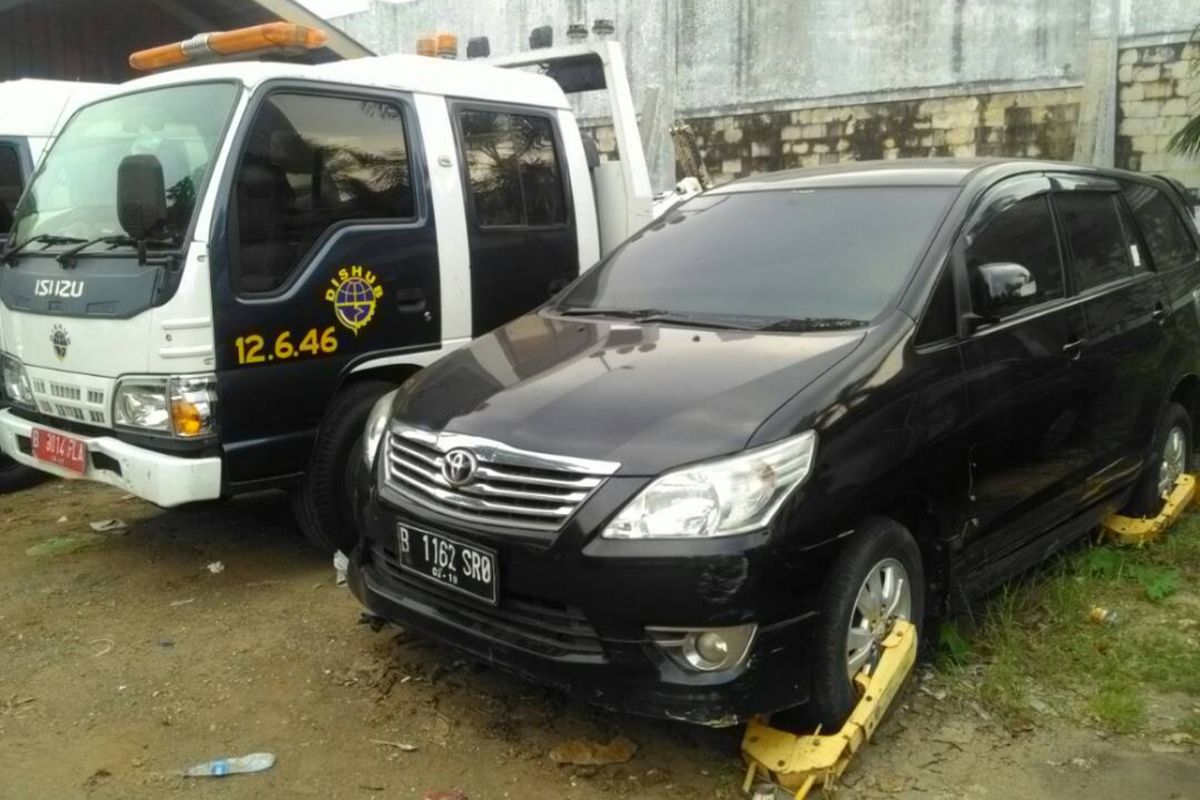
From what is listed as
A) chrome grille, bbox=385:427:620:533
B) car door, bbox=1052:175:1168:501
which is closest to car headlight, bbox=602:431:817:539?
chrome grille, bbox=385:427:620:533

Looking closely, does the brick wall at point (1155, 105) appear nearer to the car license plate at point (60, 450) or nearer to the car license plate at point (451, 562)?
the car license plate at point (451, 562)

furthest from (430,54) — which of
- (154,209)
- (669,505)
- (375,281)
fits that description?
(669,505)

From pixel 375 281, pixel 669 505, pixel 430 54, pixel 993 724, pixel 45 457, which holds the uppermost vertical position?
pixel 430 54

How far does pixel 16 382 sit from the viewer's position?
496 cm

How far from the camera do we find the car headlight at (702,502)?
2.81 m

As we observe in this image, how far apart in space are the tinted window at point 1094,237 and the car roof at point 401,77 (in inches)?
105

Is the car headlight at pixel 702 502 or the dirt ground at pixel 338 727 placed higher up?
the car headlight at pixel 702 502

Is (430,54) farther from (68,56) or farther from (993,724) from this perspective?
(68,56)

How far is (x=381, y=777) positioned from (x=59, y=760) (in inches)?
40.0

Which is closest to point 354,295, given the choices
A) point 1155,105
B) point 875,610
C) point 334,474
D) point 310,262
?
point 310,262

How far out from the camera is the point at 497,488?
3.02 m

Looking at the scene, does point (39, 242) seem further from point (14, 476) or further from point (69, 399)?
point (14, 476)

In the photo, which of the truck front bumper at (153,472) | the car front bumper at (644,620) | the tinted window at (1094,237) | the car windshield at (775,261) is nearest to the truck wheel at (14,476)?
the truck front bumper at (153,472)

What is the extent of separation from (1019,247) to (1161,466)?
1.70m
